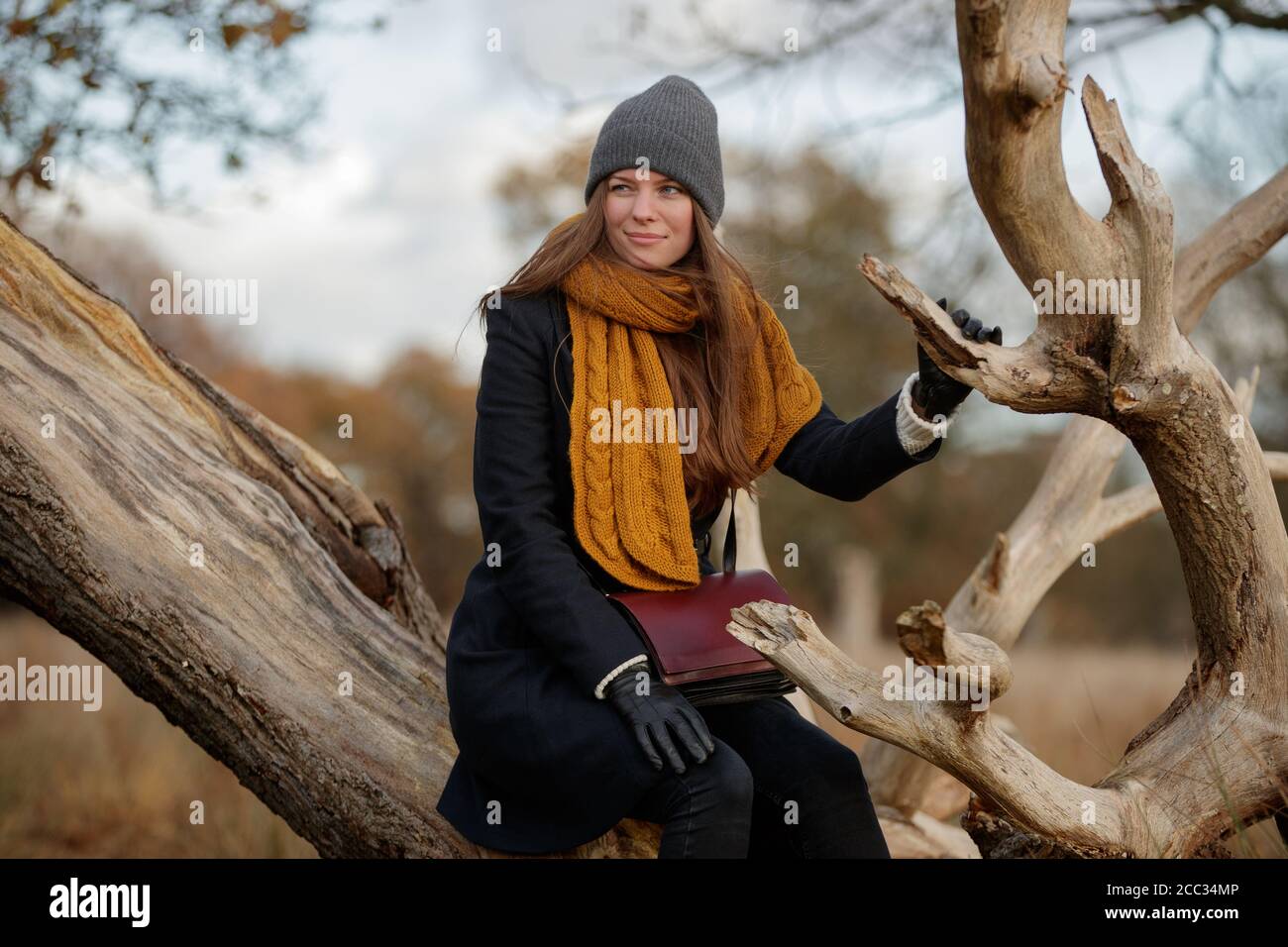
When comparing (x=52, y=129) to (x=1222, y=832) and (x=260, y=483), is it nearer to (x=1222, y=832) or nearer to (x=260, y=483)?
(x=260, y=483)

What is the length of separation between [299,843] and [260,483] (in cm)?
259

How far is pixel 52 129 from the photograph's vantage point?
449 centimetres

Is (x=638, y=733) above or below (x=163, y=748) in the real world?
below

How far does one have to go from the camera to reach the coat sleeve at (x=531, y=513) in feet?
7.97

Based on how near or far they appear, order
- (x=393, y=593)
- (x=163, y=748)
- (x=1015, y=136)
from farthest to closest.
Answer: (x=163, y=748), (x=393, y=593), (x=1015, y=136)

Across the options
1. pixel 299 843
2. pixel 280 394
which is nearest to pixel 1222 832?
pixel 299 843

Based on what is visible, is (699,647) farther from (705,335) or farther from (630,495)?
(705,335)

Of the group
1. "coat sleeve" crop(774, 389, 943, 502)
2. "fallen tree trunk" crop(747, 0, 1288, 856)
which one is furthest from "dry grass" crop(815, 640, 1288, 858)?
"coat sleeve" crop(774, 389, 943, 502)

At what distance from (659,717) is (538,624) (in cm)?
34

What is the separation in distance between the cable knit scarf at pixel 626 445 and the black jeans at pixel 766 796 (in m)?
0.40

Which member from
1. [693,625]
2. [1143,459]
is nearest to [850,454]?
[693,625]

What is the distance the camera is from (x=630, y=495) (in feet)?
8.40

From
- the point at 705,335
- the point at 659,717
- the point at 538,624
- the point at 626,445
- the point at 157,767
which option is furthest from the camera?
the point at 157,767

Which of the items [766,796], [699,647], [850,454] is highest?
[850,454]
